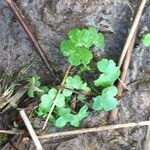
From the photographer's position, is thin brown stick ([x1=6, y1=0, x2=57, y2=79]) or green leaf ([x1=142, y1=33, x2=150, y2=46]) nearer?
green leaf ([x1=142, y1=33, x2=150, y2=46])

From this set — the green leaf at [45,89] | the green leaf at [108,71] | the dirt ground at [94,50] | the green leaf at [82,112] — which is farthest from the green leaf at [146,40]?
the green leaf at [45,89]

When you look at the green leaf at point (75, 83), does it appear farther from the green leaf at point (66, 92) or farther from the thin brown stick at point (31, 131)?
the thin brown stick at point (31, 131)

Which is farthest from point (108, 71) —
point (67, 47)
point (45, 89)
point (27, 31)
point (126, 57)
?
point (27, 31)

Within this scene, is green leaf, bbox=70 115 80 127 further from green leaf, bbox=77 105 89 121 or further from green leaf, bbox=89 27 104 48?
green leaf, bbox=89 27 104 48

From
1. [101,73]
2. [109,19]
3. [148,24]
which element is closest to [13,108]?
[101,73]

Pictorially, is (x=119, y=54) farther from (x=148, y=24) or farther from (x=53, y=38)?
(x=53, y=38)

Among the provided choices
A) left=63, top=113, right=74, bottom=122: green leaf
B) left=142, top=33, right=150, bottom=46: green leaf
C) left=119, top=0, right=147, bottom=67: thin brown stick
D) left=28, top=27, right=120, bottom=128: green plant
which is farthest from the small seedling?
left=142, top=33, right=150, bottom=46: green leaf
